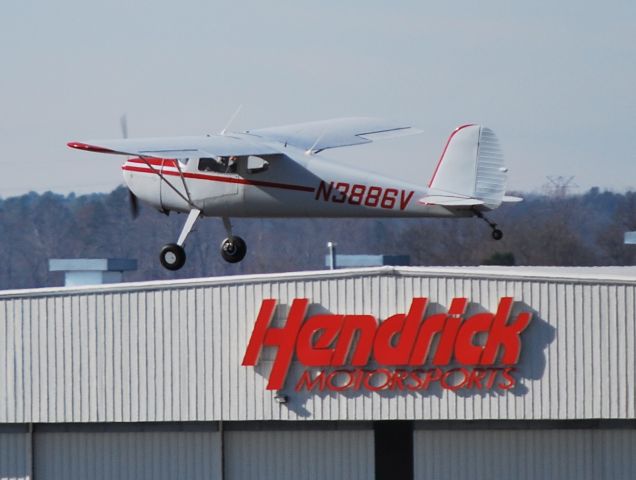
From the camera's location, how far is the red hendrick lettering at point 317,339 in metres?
25.6

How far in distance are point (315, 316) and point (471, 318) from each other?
2.59m

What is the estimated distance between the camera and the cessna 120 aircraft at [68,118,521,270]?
25828mm

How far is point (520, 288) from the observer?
83.4ft

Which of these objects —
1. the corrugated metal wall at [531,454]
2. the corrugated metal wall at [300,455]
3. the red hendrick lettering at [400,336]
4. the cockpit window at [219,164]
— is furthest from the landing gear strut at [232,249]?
the corrugated metal wall at [531,454]

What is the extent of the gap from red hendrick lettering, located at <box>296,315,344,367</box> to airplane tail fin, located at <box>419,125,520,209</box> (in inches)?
99.9

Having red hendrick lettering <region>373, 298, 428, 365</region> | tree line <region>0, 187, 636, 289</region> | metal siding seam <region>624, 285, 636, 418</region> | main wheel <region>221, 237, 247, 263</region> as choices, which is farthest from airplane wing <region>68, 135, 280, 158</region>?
tree line <region>0, 187, 636, 289</region>

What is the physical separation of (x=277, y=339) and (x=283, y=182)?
279 centimetres

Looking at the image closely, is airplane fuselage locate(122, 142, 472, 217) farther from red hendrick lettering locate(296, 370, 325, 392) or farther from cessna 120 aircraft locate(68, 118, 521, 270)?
red hendrick lettering locate(296, 370, 325, 392)

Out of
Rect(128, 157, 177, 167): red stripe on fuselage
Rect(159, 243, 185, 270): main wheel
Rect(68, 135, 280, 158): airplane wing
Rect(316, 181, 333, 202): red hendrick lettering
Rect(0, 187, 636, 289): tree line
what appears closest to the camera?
Rect(68, 135, 280, 158): airplane wing

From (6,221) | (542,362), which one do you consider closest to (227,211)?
(542,362)

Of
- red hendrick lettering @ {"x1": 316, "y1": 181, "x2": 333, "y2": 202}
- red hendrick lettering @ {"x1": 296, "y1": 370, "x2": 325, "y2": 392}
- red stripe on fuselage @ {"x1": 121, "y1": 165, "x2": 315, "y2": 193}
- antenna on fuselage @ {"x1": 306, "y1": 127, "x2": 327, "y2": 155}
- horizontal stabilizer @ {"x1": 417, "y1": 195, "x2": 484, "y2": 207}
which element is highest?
antenna on fuselage @ {"x1": 306, "y1": 127, "x2": 327, "y2": 155}

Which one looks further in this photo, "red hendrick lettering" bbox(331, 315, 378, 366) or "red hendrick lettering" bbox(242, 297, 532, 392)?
"red hendrick lettering" bbox(331, 315, 378, 366)

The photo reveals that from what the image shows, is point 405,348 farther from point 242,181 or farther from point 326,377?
point 242,181

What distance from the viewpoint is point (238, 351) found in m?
25.8
